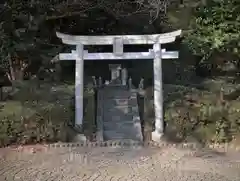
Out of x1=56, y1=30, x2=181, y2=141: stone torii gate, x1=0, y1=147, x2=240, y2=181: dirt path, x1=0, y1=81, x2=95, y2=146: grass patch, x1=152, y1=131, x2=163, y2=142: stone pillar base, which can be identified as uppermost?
x1=56, y1=30, x2=181, y2=141: stone torii gate

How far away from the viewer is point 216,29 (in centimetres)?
1089

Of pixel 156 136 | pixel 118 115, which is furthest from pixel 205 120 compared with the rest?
pixel 118 115

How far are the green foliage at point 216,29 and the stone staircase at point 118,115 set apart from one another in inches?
93.1

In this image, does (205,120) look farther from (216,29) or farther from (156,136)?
(216,29)

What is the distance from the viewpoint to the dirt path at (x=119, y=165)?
6867mm

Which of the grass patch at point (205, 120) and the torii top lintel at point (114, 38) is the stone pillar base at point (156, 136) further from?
the torii top lintel at point (114, 38)

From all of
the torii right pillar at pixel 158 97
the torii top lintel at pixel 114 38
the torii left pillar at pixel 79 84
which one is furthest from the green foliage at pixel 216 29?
the torii left pillar at pixel 79 84

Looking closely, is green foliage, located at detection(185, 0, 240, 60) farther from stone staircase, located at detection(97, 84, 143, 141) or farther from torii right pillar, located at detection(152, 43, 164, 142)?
stone staircase, located at detection(97, 84, 143, 141)

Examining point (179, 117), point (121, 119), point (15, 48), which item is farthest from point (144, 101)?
point (15, 48)

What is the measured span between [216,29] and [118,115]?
368 cm

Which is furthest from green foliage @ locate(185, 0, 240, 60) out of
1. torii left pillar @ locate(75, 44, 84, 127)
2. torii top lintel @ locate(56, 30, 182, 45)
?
torii left pillar @ locate(75, 44, 84, 127)

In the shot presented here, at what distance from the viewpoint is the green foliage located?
10.7 meters

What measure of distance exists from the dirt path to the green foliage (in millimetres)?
3563

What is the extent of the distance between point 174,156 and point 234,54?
4736 millimetres
